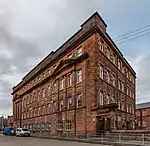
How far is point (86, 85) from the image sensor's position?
38.8 m

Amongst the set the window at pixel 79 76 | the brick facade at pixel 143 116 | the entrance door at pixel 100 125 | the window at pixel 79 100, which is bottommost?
the brick facade at pixel 143 116

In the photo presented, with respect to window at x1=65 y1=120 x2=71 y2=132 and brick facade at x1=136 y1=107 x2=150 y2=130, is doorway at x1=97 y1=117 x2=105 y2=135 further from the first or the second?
brick facade at x1=136 y1=107 x2=150 y2=130

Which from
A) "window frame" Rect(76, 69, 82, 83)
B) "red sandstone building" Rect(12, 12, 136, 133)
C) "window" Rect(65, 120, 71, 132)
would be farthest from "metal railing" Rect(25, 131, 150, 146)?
"window frame" Rect(76, 69, 82, 83)

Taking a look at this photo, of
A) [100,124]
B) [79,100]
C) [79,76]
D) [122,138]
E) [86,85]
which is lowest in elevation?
[122,138]

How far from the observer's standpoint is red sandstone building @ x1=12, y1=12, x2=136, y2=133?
121 feet

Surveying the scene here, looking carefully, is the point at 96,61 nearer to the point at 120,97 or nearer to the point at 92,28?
the point at 92,28

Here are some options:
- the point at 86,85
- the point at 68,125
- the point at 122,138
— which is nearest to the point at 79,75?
the point at 86,85

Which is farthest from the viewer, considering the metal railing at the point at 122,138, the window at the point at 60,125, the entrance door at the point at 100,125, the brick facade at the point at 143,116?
the brick facade at the point at 143,116

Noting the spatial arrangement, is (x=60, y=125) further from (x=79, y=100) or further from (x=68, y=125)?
(x=79, y=100)

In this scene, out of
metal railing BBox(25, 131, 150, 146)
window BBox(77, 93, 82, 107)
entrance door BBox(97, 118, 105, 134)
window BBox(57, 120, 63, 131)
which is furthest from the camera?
window BBox(57, 120, 63, 131)

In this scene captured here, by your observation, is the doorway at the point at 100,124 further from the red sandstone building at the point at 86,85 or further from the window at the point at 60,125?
the window at the point at 60,125

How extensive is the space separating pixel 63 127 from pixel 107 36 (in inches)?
597

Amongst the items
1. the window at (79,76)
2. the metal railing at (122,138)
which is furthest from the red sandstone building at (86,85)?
the metal railing at (122,138)

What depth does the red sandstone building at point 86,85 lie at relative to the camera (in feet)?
121
